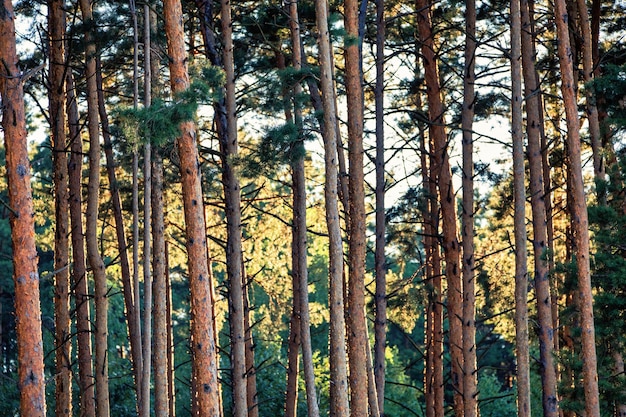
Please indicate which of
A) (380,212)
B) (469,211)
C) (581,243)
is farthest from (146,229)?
(581,243)

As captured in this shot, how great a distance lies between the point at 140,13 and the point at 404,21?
5.82 metres

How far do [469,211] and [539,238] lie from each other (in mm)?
1345

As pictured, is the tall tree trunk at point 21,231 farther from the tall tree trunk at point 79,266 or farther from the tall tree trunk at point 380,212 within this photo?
the tall tree trunk at point 380,212

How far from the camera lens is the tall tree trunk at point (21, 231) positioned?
10.7 metres

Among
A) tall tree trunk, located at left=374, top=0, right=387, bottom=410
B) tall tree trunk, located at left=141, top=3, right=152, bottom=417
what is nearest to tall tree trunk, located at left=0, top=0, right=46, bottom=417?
tall tree trunk, located at left=141, top=3, right=152, bottom=417

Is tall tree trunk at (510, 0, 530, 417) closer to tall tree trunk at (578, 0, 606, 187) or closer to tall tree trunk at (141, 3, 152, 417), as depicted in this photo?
tall tree trunk at (578, 0, 606, 187)

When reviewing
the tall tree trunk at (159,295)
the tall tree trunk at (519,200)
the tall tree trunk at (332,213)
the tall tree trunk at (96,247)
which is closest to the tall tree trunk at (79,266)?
the tall tree trunk at (96,247)

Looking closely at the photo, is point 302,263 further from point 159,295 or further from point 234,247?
point 159,295

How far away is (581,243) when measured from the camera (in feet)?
45.8

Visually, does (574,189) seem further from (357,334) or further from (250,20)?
(250,20)

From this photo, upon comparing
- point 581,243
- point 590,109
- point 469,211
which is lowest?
point 581,243

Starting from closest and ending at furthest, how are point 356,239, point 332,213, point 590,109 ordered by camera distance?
point 332,213 < point 356,239 < point 590,109

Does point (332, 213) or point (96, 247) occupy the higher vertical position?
point (96, 247)

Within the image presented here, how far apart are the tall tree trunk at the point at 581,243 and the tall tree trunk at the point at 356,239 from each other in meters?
3.23
